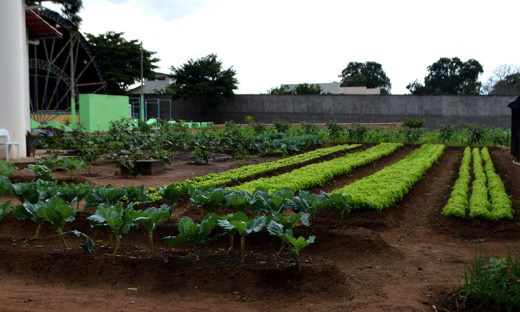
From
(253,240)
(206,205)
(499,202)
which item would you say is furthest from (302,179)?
(206,205)

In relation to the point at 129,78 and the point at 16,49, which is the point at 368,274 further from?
the point at 129,78

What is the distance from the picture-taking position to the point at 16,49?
566 inches

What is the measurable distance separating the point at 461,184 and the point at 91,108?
2272 centimetres

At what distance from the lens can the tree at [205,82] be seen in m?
44.7

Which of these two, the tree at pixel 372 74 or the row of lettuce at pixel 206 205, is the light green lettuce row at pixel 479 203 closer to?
the row of lettuce at pixel 206 205

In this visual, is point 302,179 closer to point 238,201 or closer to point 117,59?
point 238,201

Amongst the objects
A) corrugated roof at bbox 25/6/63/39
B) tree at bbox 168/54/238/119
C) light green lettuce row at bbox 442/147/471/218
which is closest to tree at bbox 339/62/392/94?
tree at bbox 168/54/238/119

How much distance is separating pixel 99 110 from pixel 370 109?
21.1m

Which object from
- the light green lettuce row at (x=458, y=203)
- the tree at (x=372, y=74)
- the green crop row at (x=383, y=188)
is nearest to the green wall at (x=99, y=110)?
the green crop row at (x=383, y=188)

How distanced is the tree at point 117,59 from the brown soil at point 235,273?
133 ft

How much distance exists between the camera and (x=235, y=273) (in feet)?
16.2

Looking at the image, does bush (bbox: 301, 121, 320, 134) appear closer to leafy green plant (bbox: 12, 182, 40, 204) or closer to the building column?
the building column

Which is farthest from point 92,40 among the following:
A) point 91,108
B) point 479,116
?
point 479,116

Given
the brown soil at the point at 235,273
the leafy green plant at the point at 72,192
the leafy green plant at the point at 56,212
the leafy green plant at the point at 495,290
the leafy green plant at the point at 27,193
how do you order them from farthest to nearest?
the leafy green plant at the point at 72,192
the leafy green plant at the point at 27,193
the leafy green plant at the point at 56,212
the brown soil at the point at 235,273
the leafy green plant at the point at 495,290
